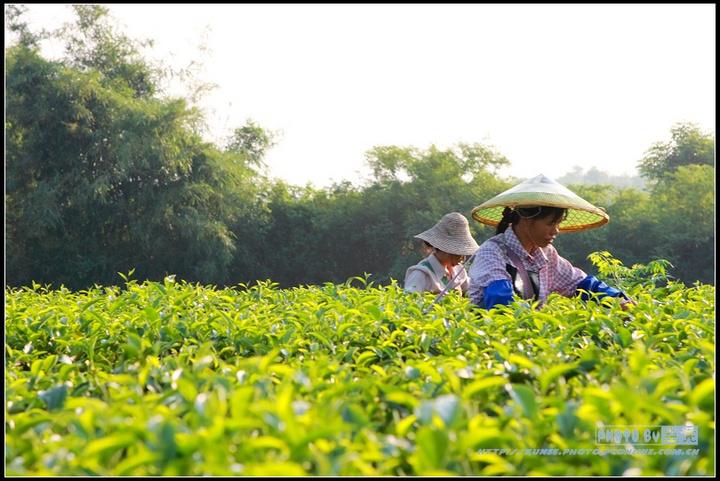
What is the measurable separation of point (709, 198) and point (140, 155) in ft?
45.8

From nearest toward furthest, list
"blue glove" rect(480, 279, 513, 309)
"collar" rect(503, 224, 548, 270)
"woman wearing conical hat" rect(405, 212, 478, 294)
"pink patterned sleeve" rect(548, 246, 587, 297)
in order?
"blue glove" rect(480, 279, 513, 309) < "collar" rect(503, 224, 548, 270) < "pink patterned sleeve" rect(548, 246, 587, 297) < "woman wearing conical hat" rect(405, 212, 478, 294)

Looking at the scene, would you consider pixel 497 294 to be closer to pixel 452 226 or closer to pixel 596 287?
pixel 596 287

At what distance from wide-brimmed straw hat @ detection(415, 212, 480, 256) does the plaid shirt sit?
1098 millimetres

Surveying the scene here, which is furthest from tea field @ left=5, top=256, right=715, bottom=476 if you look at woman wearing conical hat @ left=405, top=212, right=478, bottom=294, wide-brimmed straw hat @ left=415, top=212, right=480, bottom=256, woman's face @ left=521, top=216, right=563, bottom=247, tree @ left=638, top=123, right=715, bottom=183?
tree @ left=638, top=123, right=715, bottom=183

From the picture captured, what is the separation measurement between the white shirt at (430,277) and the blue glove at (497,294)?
4.00 feet

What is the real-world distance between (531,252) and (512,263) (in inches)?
6.8

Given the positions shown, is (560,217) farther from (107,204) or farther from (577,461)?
(107,204)

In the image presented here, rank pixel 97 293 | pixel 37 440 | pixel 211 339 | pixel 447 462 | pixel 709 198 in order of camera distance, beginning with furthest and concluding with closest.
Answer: pixel 709 198 → pixel 97 293 → pixel 211 339 → pixel 37 440 → pixel 447 462

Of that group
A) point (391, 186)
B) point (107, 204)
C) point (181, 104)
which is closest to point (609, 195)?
point (391, 186)

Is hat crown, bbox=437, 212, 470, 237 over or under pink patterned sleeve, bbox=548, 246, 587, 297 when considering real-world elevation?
over

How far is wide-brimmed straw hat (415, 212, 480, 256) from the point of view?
4.76 meters

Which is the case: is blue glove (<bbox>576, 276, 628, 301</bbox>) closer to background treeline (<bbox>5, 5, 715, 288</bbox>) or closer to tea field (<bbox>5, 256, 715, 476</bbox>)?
tea field (<bbox>5, 256, 715, 476</bbox>)

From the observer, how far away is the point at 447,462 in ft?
3.80

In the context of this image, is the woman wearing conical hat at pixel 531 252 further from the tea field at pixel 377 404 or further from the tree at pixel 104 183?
the tree at pixel 104 183
